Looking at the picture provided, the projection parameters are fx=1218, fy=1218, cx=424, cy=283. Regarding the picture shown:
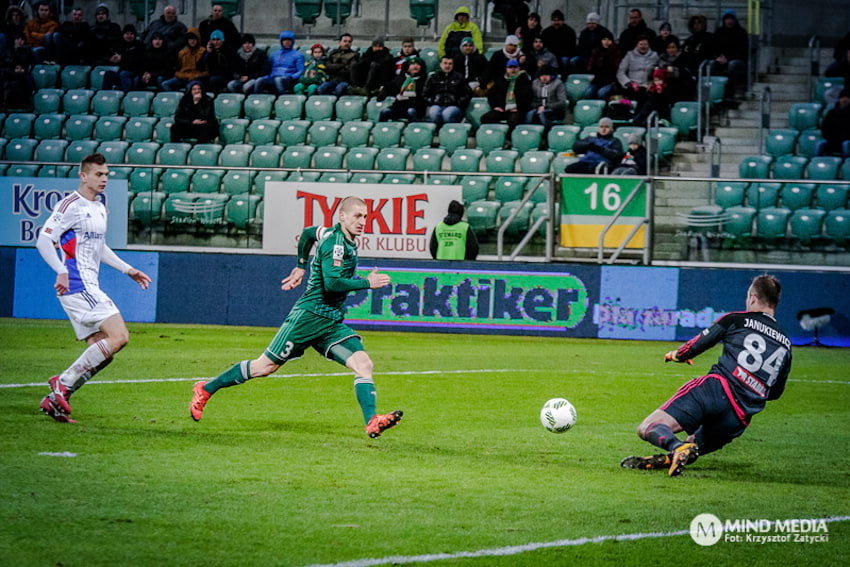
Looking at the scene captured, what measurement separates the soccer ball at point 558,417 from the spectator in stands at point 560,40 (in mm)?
15904

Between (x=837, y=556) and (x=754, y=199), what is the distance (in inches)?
489

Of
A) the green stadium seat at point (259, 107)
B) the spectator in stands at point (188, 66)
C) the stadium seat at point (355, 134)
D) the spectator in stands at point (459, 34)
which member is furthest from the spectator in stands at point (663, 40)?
the spectator in stands at point (188, 66)

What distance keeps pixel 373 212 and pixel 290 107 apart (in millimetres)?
6362

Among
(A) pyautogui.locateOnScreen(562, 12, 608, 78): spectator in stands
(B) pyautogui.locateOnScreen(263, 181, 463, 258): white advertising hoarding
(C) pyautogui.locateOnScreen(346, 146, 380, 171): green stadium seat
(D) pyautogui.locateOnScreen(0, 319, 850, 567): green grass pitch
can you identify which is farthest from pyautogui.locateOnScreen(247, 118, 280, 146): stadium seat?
(D) pyautogui.locateOnScreen(0, 319, 850, 567): green grass pitch

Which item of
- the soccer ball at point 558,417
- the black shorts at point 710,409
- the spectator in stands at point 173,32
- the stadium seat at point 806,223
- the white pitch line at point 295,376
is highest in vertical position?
the spectator in stands at point 173,32

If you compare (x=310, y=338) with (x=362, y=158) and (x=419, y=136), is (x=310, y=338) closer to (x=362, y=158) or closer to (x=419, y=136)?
(x=362, y=158)

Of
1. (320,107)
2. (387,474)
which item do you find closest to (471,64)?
(320,107)

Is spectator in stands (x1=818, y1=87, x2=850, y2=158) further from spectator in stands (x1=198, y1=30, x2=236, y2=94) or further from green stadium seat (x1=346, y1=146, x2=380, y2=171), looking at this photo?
spectator in stands (x1=198, y1=30, x2=236, y2=94)

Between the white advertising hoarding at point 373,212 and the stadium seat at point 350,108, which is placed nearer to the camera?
the white advertising hoarding at point 373,212

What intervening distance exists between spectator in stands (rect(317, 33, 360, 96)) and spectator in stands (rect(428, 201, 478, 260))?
23.0 feet

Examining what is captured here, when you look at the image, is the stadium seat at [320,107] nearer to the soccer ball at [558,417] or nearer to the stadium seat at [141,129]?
the stadium seat at [141,129]

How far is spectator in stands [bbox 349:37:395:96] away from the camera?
24.7 meters

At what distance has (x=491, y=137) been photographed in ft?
75.7

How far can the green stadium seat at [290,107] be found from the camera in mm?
25188
